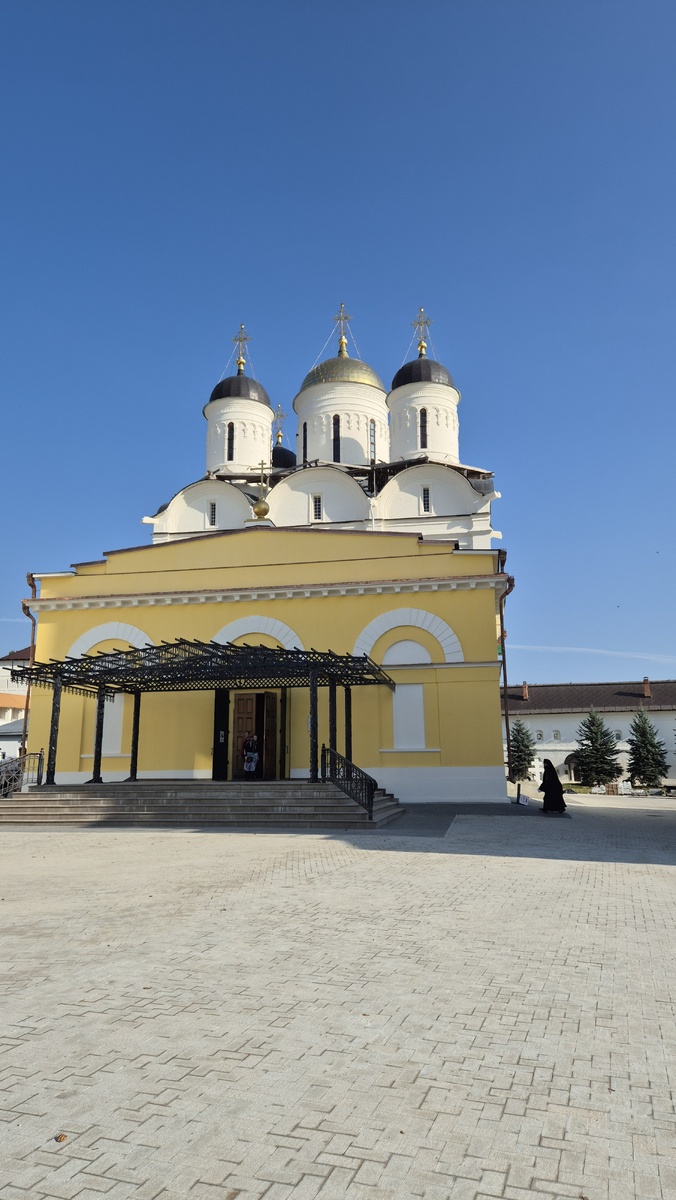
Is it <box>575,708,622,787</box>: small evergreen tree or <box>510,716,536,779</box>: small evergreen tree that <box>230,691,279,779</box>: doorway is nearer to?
<box>510,716,536,779</box>: small evergreen tree

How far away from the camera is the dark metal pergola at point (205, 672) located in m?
17.1

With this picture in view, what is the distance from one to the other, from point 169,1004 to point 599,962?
2882mm

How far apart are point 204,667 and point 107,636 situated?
5.84 meters

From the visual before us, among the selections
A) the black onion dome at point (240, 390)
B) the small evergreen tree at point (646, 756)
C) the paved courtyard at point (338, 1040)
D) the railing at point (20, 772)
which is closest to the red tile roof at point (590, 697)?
the small evergreen tree at point (646, 756)

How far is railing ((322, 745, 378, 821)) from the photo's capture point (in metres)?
14.9

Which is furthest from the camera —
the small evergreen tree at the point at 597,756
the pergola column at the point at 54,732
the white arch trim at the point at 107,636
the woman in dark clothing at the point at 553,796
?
the small evergreen tree at the point at 597,756

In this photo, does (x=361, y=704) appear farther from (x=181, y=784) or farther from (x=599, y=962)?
(x=599, y=962)

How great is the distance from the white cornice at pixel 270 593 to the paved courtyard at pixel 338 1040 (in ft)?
42.0

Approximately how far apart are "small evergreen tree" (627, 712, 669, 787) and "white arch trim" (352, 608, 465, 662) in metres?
28.8

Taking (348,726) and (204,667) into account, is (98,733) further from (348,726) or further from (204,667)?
(348,726)

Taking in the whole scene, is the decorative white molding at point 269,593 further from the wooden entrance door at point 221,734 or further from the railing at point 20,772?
the railing at point 20,772

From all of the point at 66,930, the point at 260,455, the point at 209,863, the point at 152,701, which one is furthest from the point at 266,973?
the point at 260,455

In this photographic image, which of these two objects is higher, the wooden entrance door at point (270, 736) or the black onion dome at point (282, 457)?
the black onion dome at point (282, 457)

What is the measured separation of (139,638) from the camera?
2259 cm
